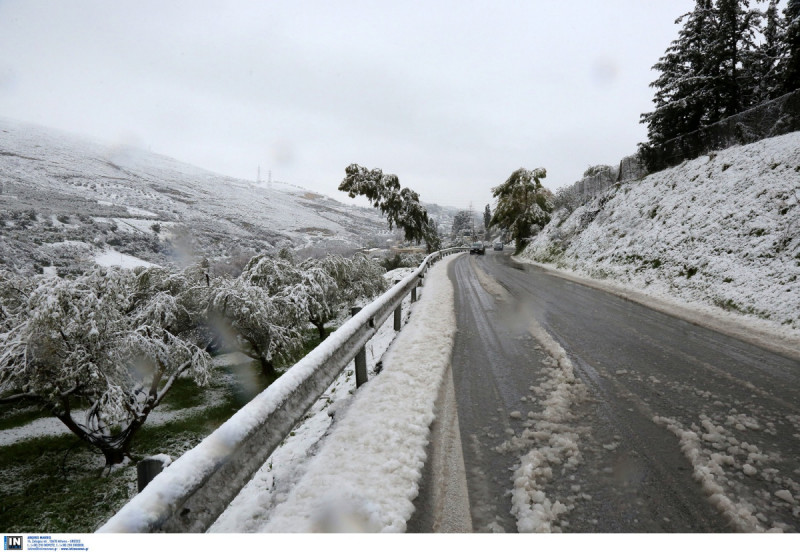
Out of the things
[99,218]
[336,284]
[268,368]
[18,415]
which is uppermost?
[99,218]

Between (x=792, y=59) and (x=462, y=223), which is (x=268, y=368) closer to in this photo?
(x=792, y=59)

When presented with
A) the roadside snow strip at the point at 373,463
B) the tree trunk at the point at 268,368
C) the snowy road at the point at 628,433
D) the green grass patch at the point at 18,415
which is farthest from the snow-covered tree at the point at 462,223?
the roadside snow strip at the point at 373,463

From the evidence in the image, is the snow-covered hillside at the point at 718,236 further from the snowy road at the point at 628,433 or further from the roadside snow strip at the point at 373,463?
the roadside snow strip at the point at 373,463

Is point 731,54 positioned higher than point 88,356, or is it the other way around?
point 731,54

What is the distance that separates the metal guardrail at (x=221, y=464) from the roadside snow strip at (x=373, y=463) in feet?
1.23

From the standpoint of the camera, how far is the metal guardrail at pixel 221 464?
126cm

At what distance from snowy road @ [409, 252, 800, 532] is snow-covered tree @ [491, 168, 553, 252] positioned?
29.9m

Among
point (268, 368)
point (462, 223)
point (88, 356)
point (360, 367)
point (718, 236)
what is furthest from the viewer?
point (462, 223)

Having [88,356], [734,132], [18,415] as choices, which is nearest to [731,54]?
[734,132]

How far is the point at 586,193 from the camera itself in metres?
27.8

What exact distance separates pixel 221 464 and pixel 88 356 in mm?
9471

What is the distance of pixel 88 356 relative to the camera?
27.4ft

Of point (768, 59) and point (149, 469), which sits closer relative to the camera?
point (149, 469)

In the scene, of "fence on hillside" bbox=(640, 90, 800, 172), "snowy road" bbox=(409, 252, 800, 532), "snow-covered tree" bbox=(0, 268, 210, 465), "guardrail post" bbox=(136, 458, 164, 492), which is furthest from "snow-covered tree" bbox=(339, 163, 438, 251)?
"guardrail post" bbox=(136, 458, 164, 492)
